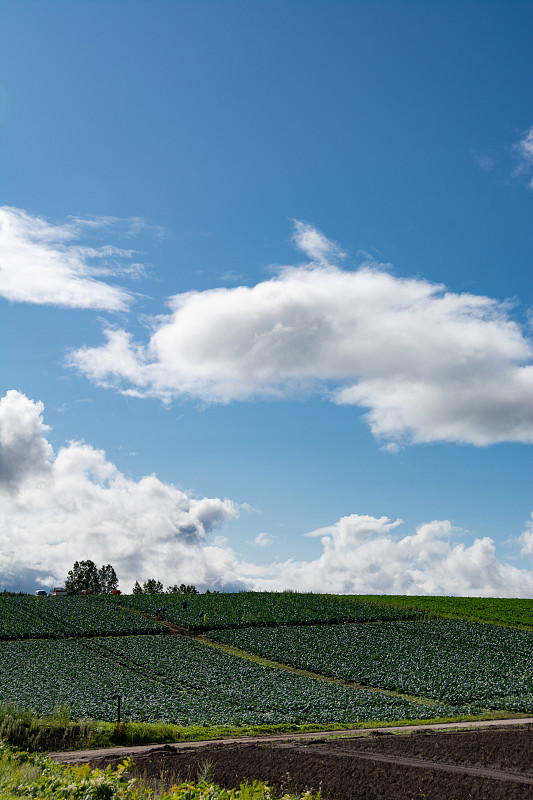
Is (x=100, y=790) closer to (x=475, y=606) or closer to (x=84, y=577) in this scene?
(x=475, y=606)

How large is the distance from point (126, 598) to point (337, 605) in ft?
79.4

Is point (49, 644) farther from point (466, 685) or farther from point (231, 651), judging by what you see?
point (466, 685)

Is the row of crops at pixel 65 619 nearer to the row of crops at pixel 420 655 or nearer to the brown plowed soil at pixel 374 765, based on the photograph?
Answer: the row of crops at pixel 420 655

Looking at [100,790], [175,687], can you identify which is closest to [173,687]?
[175,687]

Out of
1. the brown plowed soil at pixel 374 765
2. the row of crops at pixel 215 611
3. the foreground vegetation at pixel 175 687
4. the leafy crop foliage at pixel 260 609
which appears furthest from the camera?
the leafy crop foliage at pixel 260 609

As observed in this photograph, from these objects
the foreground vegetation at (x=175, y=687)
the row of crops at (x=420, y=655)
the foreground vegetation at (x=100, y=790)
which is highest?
the foreground vegetation at (x=100, y=790)

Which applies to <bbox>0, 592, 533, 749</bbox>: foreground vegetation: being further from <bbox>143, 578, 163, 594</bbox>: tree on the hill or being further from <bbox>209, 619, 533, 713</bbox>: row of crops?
<bbox>143, 578, 163, 594</bbox>: tree on the hill

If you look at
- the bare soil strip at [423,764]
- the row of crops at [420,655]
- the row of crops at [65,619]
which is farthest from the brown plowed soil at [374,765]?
the row of crops at [65,619]

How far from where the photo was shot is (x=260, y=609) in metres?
60.3

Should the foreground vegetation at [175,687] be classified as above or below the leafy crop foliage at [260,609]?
below

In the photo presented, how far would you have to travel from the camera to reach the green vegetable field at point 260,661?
26781 millimetres

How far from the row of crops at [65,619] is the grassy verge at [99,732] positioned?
3195cm

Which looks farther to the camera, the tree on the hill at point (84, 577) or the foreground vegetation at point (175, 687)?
the tree on the hill at point (84, 577)

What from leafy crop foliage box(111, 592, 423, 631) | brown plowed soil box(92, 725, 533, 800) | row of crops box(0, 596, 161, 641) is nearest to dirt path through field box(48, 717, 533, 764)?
brown plowed soil box(92, 725, 533, 800)
